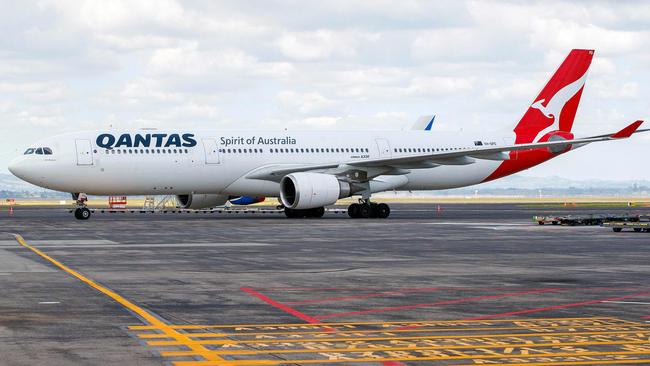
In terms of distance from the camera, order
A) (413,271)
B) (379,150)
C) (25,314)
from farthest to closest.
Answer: (379,150), (413,271), (25,314)

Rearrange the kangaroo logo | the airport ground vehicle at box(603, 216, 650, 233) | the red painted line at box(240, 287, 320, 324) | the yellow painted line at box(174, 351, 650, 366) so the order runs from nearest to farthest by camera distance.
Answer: the yellow painted line at box(174, 351, 650, 366), the red painted line at box(240, 287, 320, 324), the airport ground vehicle at box(603, 216, 650, 233), the kangaroo logo

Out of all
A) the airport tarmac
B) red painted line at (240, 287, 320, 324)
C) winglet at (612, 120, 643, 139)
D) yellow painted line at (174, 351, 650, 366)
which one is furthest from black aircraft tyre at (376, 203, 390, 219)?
yellow painted line at (174, 351, 650, 366)

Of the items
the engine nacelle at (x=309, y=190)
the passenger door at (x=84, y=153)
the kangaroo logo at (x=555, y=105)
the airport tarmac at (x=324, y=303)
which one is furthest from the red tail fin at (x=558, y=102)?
the airport tarmac at (x=324, y=303)

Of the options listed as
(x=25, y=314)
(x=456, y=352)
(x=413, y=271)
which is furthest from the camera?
(x=413, y=271)

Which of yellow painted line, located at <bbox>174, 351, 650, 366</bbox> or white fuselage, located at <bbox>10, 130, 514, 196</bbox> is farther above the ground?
white fuselage, located at <bbox>10, 130, 514, 196</bbox>

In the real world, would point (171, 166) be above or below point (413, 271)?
above

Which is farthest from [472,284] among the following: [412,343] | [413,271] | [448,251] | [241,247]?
[241,247]

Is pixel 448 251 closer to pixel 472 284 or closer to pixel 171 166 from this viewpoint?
pixel 472 284

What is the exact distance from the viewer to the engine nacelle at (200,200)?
5012 cm

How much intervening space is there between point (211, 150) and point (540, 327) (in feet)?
118

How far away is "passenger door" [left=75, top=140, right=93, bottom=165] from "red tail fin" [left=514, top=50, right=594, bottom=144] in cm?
2284

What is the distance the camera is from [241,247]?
27766 millimetres

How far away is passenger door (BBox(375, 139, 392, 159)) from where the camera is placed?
5176 cm

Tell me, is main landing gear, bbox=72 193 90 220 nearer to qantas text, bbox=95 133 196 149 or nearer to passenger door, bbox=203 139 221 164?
A: qantas text, bbox=95 133 196 149
